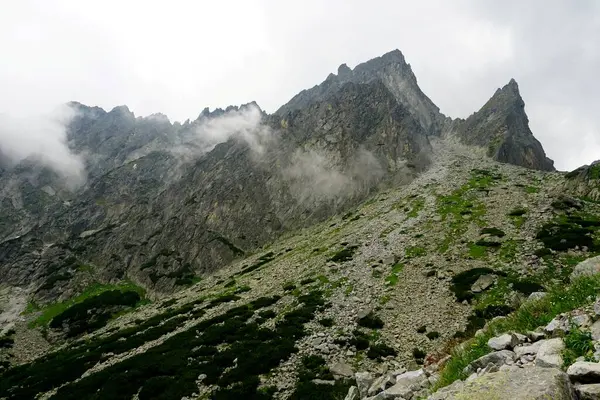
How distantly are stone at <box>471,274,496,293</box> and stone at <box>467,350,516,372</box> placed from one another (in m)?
32.4

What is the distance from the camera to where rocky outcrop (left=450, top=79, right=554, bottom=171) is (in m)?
145

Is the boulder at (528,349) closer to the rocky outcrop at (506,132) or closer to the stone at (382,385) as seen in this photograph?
the stone at (382,385)

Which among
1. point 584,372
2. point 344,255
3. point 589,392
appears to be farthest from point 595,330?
point 344,255

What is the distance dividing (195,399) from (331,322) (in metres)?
14.3

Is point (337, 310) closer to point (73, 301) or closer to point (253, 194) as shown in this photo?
point (73, 301)

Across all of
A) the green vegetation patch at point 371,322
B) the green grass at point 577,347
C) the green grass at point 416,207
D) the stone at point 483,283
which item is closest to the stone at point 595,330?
the green grass at point 577,347

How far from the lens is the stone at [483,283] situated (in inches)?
1453

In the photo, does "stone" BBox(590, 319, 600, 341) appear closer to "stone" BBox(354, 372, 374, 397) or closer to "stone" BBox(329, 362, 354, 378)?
"stone" BBox(354, 372, 374, 397)

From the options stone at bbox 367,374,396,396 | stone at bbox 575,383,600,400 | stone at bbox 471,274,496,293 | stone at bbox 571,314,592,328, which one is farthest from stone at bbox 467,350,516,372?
stone at bbox 471,274,496,293

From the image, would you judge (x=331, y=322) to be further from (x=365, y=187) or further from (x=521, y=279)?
(x=365, y=187)

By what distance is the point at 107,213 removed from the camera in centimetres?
17975

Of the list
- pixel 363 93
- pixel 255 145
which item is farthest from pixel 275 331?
pixel 363 93

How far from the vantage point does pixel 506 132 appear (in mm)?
152375

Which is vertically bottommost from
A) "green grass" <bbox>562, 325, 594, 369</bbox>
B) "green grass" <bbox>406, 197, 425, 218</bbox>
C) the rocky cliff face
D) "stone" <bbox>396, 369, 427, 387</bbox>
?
"stone" <bbox>396, 369, 427, 387</bbox>
